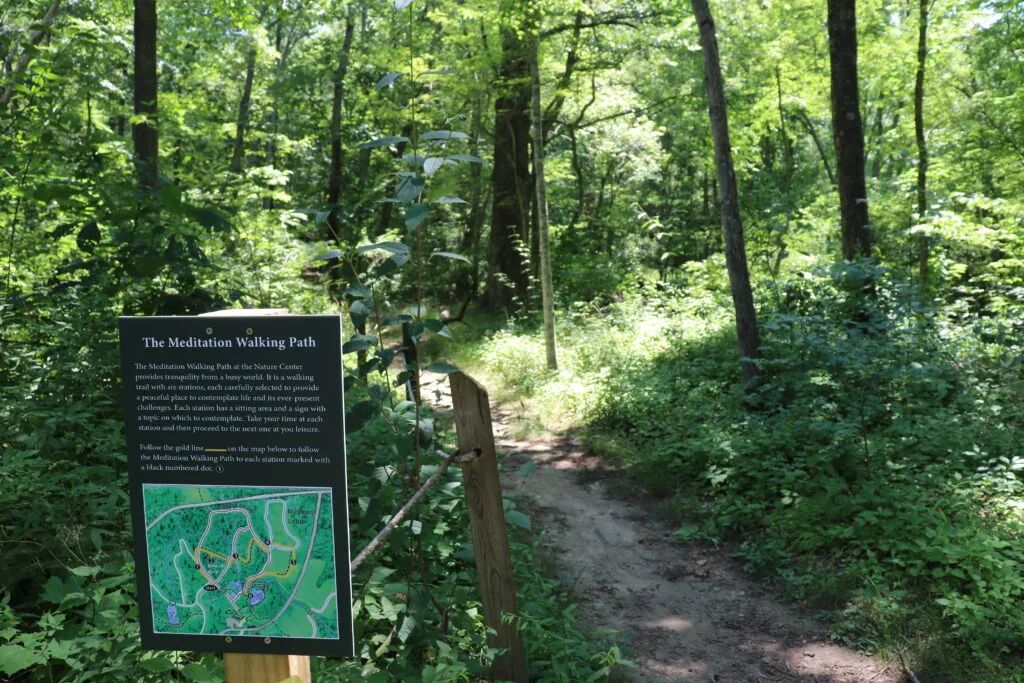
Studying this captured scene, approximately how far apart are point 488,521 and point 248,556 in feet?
4.56

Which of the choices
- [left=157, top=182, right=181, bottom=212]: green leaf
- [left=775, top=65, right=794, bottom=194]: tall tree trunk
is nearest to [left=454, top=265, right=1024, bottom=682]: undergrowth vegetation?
[left=157, top=182, right=181, bottom=212]: green leaf

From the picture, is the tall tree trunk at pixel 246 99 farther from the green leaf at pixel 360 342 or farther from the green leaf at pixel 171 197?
the green leaf at pixel 360 342

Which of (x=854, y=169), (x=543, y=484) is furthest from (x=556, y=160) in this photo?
(x=543, y=484)

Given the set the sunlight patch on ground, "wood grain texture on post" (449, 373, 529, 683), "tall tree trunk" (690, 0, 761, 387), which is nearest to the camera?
"wood grain texture on post" (449, 373, 529, 683)

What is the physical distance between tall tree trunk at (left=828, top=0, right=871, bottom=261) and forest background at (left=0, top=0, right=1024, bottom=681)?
4cm

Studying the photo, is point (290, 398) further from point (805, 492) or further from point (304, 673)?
point (805, 492)

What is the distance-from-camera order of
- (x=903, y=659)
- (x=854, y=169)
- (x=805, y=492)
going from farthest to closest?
(x=854, y=169)
(x=805, y=492)
(x=903, y=659)

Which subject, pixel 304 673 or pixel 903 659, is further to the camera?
pixel 903 659

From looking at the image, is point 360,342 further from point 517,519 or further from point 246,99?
point 246,99

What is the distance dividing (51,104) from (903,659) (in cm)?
639

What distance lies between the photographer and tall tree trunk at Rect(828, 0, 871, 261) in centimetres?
909

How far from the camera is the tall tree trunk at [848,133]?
29.8 feet

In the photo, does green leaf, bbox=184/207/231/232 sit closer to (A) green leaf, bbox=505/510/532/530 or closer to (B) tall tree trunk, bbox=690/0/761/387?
(A) green leaf, bbox=505/510/532/530

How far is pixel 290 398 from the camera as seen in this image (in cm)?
200
